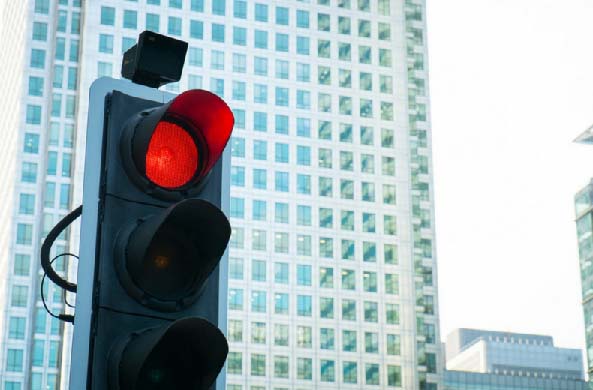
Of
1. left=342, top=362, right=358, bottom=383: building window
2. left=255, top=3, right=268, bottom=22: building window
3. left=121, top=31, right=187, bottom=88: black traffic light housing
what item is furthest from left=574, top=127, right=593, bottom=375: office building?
left=121, top=31, right=187, bottom=88: black traffic light housing

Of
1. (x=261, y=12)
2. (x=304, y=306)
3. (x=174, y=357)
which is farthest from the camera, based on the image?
(x=261, y=12)

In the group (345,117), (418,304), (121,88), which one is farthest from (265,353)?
(121,88)

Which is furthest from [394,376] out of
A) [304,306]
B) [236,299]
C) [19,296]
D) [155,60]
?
[155,60]

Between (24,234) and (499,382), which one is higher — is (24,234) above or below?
above

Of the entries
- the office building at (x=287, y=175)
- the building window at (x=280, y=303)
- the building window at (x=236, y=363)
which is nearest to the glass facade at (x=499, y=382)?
the office building at (x=287, y=175)

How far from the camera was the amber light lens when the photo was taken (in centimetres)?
366

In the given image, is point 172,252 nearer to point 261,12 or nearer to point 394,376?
point 394,376

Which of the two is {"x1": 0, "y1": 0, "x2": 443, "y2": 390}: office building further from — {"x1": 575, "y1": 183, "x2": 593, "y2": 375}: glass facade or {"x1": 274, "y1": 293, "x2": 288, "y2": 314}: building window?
{"x1": 575, "y1": 183, "x2": 593, "y2": 375}: glass facade

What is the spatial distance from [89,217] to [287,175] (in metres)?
99.3

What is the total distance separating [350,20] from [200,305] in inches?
4293

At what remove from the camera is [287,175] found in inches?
4048

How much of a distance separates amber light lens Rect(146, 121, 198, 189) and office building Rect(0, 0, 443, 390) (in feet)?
297

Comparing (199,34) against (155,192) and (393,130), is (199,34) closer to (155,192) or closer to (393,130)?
(393,130)

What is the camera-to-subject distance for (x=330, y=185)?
105 m
